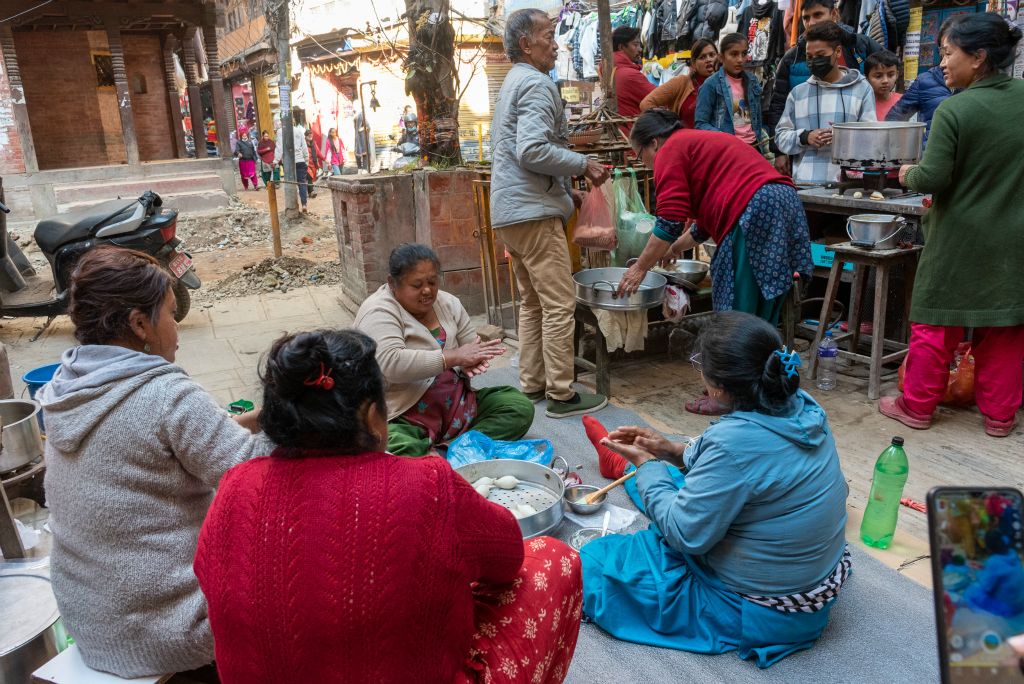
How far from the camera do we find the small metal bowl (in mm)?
3170

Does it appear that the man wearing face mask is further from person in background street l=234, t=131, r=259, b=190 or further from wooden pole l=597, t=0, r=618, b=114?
person in background street l=234, t=131, r=259, b=190

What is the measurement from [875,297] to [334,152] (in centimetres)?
2033

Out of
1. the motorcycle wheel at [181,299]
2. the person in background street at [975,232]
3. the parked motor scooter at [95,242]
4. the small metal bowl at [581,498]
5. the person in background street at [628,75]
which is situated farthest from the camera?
the motorcycle wheel at [181,299]

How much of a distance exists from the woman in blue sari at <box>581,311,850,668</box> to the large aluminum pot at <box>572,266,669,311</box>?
6.04 ft

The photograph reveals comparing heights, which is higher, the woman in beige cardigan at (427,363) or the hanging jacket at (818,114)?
the hanging jacket at (818,114)

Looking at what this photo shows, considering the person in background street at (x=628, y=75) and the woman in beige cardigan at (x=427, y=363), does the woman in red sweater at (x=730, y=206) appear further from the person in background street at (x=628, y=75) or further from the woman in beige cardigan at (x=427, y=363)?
the person in background street at (x=628, y=75)

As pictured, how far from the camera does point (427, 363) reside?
11.2 ft

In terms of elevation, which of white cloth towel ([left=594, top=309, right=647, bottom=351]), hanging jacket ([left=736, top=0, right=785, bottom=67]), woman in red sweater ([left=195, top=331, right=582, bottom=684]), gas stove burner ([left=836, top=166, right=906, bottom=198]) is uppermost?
hanging jacket ([left=736, top=0, right=785, bottom=67])

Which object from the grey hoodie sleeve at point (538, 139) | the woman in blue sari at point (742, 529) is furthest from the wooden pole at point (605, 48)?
the woman in blue sari at point (742, 529)

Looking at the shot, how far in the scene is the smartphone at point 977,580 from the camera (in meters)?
1.04

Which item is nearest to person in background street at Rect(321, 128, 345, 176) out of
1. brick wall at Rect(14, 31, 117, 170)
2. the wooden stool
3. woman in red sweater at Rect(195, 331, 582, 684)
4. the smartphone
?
brick wall at Rect(14, 31, 117, 170)

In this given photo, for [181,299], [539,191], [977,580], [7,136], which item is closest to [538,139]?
[539,191]

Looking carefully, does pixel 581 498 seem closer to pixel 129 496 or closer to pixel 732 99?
pixel 129 496

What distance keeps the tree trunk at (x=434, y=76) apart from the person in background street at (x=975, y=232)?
396 centimetres
